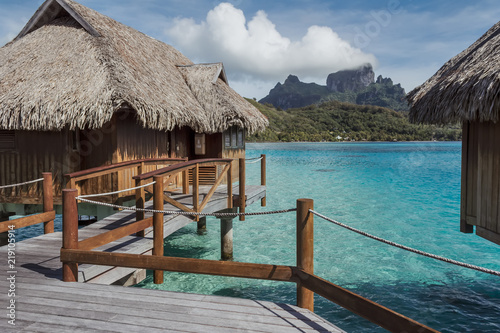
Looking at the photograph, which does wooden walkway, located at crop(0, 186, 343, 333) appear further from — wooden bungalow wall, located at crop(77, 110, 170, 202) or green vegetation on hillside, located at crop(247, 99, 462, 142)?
green vegetation on hillside, located at crop(247, 99, 462, 142)

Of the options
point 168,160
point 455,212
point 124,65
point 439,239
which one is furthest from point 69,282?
point 455,212

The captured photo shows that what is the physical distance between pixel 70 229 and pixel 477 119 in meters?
6.04

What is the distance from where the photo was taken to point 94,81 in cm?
855

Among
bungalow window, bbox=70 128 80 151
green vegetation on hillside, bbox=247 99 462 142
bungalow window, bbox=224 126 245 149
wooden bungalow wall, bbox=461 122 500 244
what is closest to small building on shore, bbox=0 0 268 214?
bungalow window, bbox=70 128 80 151

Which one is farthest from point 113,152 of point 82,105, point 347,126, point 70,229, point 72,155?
point 347,126

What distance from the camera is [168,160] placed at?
8.73 m

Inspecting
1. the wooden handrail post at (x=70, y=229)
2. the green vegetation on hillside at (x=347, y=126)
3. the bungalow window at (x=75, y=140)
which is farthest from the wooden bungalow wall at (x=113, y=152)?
the green vegetation on hillside at (x=347, y=126)

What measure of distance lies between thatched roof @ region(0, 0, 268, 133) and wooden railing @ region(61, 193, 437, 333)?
4305 mm

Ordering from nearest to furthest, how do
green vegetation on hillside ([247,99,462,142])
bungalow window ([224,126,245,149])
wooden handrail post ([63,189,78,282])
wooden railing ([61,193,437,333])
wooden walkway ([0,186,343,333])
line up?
wooden railing ([61,193,437,333])
wooden walkway ([0,186,343,333])
wooden handrail post ([63,189,78,282])
bungalow window ([224,126,245,149])
green vegetation on hillside ([247,99,462,142])

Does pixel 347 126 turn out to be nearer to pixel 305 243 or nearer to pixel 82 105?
pixel 82 105

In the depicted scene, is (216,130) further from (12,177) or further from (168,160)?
(12,177)

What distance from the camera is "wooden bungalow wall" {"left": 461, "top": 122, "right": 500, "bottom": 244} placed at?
5.34 metres

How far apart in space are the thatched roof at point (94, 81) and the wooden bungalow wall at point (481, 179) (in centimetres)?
662

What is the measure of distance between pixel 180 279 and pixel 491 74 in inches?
292
